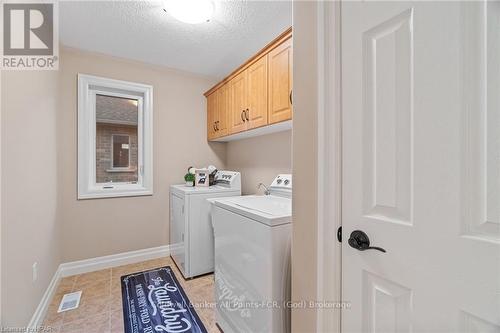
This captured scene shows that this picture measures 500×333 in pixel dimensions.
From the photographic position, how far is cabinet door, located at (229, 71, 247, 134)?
7.12ft

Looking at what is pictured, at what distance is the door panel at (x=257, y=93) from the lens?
1.88 metres

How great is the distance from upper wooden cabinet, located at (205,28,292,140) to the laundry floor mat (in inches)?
65.5

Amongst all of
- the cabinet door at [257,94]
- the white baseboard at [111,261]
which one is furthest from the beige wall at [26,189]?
the cabinet door at [257,94]

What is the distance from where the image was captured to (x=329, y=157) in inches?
34.0

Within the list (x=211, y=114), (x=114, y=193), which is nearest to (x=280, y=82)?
(x=211, y=114)

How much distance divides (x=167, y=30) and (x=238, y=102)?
90 centimetres

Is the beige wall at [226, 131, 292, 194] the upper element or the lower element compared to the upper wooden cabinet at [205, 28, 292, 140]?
lower

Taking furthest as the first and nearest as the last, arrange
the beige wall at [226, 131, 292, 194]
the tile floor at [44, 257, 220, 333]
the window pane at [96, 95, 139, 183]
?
the window pane at [96, 95, 139, 183] → the beige wall at [226, 131, 292, 194] → the tile floor at [44, 257, 220, 333]

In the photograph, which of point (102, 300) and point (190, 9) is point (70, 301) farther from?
point (190, 9)

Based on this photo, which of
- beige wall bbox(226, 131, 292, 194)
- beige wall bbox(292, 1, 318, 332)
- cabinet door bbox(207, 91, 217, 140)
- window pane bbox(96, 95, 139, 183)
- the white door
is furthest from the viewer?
cabinet door bbox(207, 91, 217, 140)

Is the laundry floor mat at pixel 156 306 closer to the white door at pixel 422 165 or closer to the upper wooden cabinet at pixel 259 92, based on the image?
the white door at pixel 422 165

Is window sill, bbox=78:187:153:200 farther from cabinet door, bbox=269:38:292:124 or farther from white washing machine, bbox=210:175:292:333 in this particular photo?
cabinet door, bbox=269:38:292:124

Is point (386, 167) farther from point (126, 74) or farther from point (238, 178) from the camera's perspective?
point (126, 74)

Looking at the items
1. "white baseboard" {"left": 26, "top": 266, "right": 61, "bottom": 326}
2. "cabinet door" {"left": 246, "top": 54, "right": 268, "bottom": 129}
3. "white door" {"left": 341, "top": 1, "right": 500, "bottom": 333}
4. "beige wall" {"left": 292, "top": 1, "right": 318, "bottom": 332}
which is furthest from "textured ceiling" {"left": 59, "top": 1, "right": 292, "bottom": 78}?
"white baseboard" {"left": 26, "top": 266, "right": 61, "bottom": 326}
